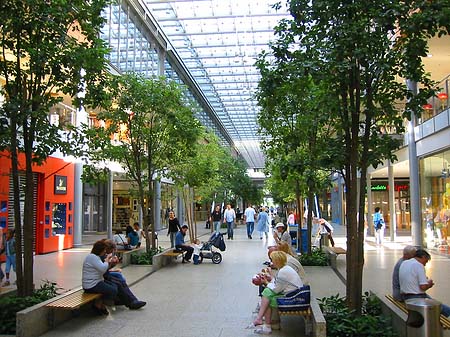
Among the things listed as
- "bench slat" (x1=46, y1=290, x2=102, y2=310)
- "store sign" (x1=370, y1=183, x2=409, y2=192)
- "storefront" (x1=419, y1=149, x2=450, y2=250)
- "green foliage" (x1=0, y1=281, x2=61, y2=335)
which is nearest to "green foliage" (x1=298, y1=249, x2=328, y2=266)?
"storefront" (x1=419, y1=149, x2=450, y2=250)

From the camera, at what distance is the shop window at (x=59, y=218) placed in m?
19.0

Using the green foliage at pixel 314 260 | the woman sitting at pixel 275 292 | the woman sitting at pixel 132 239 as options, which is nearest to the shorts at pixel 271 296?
the woman sitting at pixel 275 292

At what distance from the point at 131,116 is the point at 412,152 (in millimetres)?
11879

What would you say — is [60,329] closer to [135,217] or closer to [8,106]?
[8,106]

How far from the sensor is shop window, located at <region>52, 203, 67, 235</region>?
19.0 metres

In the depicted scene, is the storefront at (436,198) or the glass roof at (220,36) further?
the glass roof at (220,36)

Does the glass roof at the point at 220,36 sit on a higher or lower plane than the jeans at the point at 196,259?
higher

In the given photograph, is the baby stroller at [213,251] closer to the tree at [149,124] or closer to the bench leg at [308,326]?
the tree at [149,124]

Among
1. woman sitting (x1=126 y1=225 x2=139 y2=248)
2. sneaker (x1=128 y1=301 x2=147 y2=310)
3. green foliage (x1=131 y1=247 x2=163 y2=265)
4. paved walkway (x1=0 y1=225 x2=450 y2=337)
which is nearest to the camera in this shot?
paved walkway (x1=0 y1=225 x2=450 y2=337)

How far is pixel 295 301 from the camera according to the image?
21.8 feet

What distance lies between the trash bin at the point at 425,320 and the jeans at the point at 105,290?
454 centimetres

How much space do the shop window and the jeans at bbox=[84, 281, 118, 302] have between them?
1201 cm

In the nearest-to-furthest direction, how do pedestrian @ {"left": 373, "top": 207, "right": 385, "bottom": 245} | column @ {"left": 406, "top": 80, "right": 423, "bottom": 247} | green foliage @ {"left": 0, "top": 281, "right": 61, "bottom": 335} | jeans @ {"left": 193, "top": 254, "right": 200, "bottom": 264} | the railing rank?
green foliage @ {"left": 0, "top": 281, "right": 61, "bottom": 335}
jeans @ {"left": 193, "top": 254, "right": 200, "bottom": 264}
the railing
column @ {"left": 406, "top": 80, "right": 423, "bottom": 247}
pedestrian @ {"left": 373, "top": 207, "right": 385, "bottom": 245}

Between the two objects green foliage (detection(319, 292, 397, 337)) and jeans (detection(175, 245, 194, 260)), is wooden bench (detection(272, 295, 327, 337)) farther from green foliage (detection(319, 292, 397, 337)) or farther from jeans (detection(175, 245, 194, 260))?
jeans (detection(175, 245, 194, 260))
